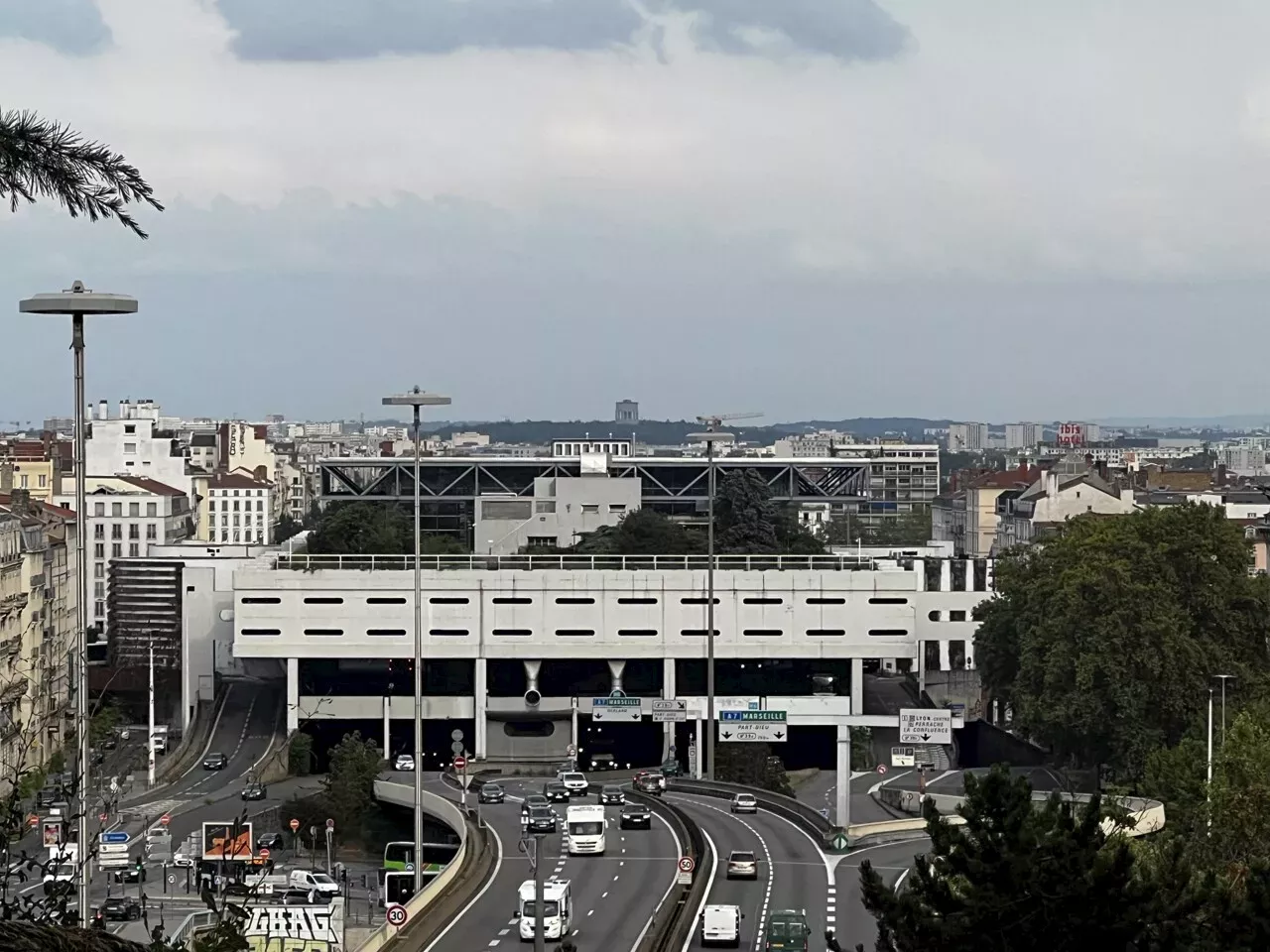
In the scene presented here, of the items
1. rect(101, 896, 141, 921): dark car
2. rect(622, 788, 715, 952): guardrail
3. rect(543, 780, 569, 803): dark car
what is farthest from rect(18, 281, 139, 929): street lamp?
rect(543, 780, 569, 803): dark car

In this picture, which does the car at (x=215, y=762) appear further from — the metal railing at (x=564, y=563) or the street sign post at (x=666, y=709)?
the street sign post at (x=666, y=709)

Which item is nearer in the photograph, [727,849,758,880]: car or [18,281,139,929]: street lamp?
→ [18,281,139,929]: street lamp

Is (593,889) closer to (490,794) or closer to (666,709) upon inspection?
(490,794)

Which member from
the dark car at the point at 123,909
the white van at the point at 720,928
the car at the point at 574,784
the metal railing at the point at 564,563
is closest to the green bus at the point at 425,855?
the car at the point at 574,784

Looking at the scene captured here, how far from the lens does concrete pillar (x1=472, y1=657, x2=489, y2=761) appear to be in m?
80.2

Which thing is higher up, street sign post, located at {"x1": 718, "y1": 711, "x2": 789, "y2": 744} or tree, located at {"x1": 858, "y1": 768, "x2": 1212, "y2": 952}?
tree, located at {"x1": 858, "y1": 768, "x2": 1212, "y2": 952}

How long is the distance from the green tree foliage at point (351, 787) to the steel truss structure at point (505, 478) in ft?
210

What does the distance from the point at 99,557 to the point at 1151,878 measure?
101 meters

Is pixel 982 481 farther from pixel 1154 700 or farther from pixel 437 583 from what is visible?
pixel 1154 700

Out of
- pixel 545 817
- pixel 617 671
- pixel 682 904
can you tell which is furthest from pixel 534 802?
pixel 617 671

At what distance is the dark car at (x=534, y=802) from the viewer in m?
55.1

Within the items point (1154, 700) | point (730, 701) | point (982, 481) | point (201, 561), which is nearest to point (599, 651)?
point (730, 701)

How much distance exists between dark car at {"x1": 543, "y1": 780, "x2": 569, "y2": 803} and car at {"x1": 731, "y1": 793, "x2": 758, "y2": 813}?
5.53 m

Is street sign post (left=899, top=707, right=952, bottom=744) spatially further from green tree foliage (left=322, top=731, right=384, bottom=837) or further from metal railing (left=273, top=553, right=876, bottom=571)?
metal railing (left=273, top=553, right=876, bottom=571)
